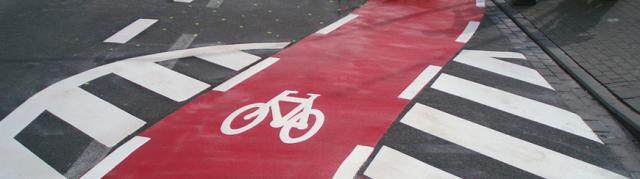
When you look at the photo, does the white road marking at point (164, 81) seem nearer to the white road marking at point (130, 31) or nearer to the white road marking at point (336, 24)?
the white road marking at point (130, 31)

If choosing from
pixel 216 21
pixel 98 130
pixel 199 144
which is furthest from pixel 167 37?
pixel 199 144

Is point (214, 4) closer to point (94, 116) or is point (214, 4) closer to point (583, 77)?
→ point (94, 116)

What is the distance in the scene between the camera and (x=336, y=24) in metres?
10.9

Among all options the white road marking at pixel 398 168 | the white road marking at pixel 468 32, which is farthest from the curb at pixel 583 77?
the white road marking at pixel 398 168

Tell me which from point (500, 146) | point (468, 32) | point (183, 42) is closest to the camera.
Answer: point (500, 146)

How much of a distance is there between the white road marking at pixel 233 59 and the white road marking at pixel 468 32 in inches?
143

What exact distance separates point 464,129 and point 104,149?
4.10 m

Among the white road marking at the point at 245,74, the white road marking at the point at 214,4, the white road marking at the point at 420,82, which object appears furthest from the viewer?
the white road marking at the point at 214,4

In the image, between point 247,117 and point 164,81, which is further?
point 164,81

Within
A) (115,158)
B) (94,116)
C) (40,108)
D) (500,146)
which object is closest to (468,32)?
(500,146)

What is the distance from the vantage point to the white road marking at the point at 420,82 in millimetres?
7586

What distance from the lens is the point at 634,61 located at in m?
8.41

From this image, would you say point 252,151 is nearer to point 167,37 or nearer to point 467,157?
point 467,157

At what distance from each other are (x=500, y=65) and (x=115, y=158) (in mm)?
5813
